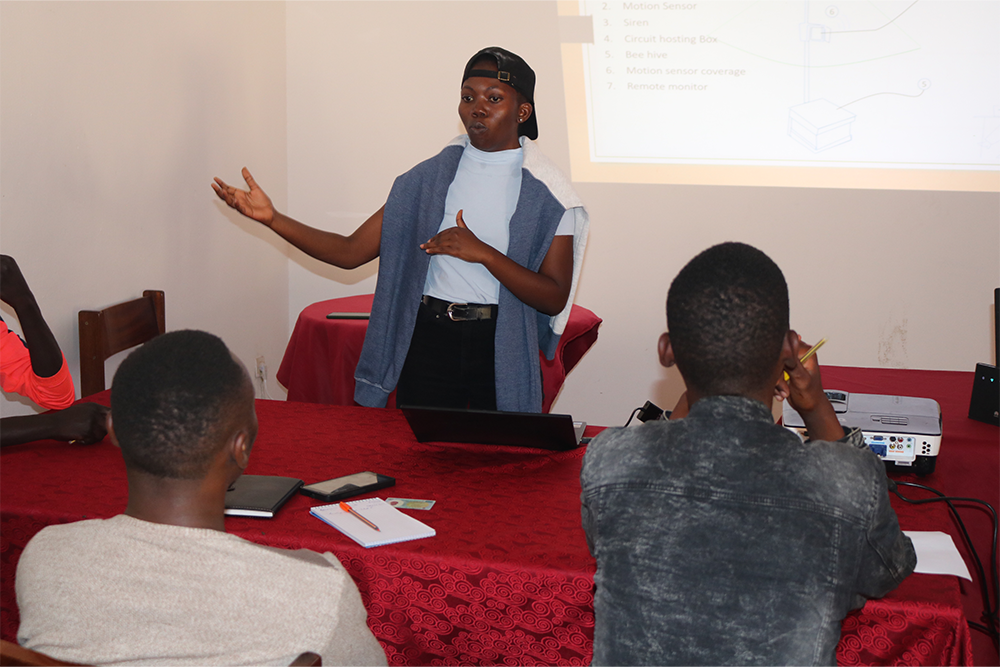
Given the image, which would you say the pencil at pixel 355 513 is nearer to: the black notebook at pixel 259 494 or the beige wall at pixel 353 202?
the black notebook at pixel 259 494

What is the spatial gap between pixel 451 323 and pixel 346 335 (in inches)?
36.8

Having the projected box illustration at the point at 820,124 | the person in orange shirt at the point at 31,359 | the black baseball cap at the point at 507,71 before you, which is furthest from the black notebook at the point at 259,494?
the projected box illustration at the point at 820,124

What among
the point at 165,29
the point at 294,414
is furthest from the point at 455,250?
the point at 165,29

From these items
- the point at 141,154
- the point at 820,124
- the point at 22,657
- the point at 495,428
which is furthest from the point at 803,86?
the point at 22,657

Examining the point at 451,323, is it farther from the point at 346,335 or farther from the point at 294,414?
the point at 346,335

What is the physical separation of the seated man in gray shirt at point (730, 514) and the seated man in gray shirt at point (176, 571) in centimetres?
34

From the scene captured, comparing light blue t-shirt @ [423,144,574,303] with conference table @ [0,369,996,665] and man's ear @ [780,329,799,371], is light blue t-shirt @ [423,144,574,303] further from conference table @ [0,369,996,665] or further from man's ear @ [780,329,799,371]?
man's ear @ [780,329,799,371]

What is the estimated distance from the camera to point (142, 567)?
932 millimetres

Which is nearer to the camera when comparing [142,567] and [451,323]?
[142,567]

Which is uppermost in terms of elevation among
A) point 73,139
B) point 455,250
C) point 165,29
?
point 165,29

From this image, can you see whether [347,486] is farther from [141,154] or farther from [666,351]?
[141,154]

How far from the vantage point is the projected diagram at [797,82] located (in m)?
3.30

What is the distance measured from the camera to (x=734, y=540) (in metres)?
0.94

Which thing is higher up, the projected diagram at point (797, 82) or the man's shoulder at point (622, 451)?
the projected diagram at point (797, 82)
